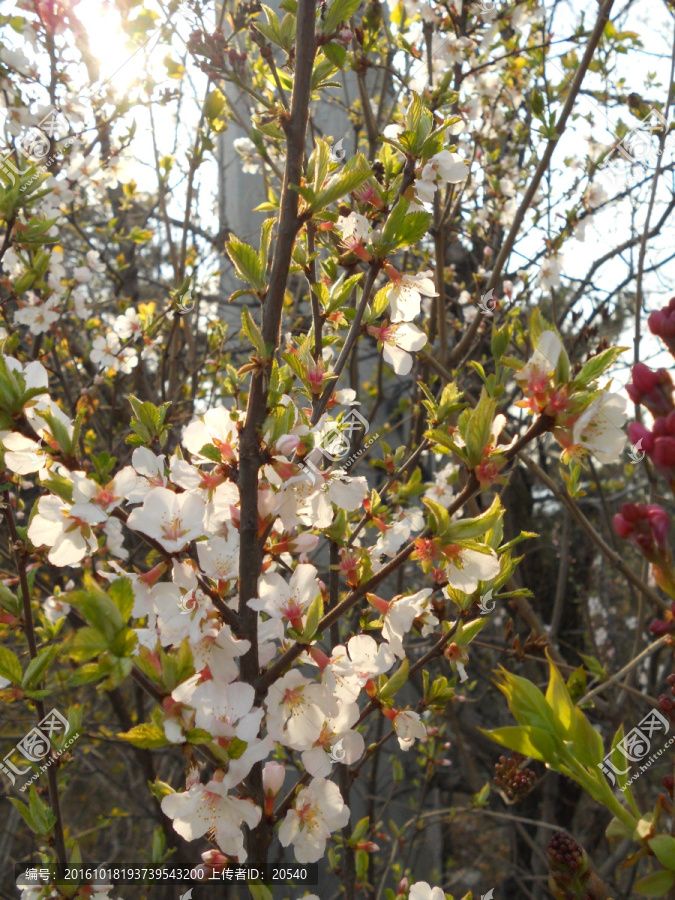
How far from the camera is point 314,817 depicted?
106 centimetres

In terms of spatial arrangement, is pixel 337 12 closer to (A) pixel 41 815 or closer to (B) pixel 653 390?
(B) pixel 653 390

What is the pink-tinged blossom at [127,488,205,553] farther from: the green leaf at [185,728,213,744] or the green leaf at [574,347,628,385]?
the green leaf at [574,347,628,385]

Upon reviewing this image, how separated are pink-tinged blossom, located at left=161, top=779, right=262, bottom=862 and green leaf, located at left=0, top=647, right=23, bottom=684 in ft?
1.01

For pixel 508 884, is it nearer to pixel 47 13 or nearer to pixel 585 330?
pixel 585 330

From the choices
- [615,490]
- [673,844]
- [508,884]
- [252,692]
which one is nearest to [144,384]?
[252,692]

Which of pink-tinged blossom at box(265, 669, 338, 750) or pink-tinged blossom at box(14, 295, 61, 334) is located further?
pink-tinged blossom at box(14, 295, 61, 334)

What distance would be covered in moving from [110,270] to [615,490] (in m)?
3.49

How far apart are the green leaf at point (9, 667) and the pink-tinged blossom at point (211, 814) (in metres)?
0.31

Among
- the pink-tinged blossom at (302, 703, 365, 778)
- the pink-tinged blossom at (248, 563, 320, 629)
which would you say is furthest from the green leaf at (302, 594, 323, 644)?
the pink-tinged blossom at (302, 703, 365, 778)

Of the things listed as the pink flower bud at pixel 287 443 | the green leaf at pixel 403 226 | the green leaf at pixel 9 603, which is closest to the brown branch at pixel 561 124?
the green leaf at pixel 403 226

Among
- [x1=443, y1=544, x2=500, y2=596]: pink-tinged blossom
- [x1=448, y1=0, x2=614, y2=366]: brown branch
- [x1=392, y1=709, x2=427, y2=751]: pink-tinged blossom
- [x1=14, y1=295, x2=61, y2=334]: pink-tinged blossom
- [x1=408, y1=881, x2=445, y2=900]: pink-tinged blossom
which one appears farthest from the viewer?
[x1=14, y1=295, x2=61, y2=334]: pink-tinged blossom

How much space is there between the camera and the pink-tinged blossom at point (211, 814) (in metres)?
0.90

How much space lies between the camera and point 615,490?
182 inches

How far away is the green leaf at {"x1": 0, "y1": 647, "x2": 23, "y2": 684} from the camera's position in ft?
3.34
